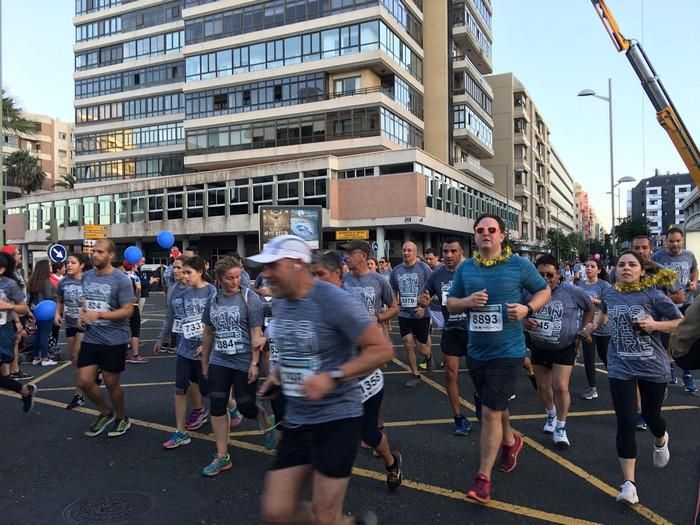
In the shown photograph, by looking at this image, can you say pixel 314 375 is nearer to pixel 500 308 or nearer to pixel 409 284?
pixel 500 308

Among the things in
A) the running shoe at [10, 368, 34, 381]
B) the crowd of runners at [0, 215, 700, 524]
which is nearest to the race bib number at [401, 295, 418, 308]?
the crowd of runners at [0, 215, 700, 524]

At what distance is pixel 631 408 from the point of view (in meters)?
3.93

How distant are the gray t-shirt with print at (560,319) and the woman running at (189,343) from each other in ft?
10.5

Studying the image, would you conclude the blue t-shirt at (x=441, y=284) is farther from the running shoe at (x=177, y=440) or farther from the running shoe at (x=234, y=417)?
the running shoe at (x=177, y=440)

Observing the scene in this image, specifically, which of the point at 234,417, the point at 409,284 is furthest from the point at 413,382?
the point at 234,417

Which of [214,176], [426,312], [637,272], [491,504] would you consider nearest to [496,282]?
[637,272]

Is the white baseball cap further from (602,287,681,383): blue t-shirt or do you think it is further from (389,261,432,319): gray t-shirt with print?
(389,261,432,319): gray t-shirt with print

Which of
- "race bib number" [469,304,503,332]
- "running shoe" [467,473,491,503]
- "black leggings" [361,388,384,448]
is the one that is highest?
"race bib number" [469,304,503,332]

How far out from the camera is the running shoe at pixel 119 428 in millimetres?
5523

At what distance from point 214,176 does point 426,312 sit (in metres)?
35.8

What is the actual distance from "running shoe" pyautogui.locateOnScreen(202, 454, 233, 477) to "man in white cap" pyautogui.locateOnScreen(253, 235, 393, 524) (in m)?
2.03

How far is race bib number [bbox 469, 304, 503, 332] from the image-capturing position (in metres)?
4.02

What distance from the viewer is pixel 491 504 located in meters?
3.90

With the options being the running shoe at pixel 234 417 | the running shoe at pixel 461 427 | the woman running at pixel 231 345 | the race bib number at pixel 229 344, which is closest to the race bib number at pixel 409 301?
the running shoe at pixel 461 427
